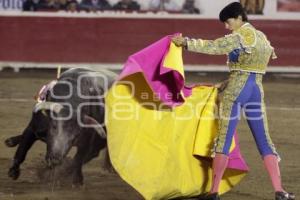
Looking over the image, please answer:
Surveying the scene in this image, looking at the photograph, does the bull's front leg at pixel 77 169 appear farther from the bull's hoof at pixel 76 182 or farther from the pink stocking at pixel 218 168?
the pink stocking at pixel 218 168

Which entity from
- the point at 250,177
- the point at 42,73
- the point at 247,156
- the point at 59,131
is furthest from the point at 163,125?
the point at 42,73

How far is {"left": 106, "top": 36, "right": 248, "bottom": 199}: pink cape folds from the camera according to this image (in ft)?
15.9

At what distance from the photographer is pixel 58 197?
5082 millimetres

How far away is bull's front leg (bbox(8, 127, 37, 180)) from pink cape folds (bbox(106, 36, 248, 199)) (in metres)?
0.78

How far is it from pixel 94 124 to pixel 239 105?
1037 millimetres

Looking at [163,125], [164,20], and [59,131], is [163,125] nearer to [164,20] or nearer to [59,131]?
[59,131]

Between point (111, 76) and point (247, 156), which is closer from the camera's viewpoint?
point (111, 76)

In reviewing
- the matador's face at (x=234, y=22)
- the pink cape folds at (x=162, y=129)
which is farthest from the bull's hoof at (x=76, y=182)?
the matador's face at (x=234, y=22)

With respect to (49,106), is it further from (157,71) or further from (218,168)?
(218,168)

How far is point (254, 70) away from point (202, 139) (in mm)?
544

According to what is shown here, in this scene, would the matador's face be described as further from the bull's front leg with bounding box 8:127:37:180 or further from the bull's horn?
the bull's front leg with bounding box 8:127:37:180

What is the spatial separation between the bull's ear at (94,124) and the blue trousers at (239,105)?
0.91m

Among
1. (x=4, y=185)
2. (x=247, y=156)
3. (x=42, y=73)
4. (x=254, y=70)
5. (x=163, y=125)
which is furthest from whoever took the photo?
(x=42, y=73)

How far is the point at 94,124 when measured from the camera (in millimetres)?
5309
